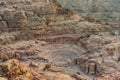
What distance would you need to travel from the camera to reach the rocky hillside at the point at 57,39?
40.9m

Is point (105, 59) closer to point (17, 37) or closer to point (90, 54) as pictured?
point (90, 54)

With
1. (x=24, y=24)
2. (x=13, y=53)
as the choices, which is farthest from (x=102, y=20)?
(x=13, y=53)

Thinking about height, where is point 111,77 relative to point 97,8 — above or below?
below

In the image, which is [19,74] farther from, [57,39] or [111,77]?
[57,39]

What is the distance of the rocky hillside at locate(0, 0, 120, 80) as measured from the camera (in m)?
40.9

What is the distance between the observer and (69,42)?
153ft

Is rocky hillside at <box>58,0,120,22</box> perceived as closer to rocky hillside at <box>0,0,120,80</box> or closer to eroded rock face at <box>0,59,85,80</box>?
rocky hillside at <box>0,0,120,80</box>

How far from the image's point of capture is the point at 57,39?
154 feet

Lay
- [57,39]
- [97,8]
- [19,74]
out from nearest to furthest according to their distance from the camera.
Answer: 1. [19,74]
2. [57,39]
3. [97,8]

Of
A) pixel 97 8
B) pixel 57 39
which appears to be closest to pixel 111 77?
pixel 57 39

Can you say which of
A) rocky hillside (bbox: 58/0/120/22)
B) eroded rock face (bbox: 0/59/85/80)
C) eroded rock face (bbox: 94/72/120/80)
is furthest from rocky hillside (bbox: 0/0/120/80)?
eroded rock face (bbox: 0/59/85/80)

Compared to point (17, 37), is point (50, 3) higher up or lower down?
higher up

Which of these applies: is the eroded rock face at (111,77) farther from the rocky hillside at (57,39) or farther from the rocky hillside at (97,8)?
the rocky hillside at (97,8)

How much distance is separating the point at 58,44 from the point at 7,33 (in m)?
6.47
